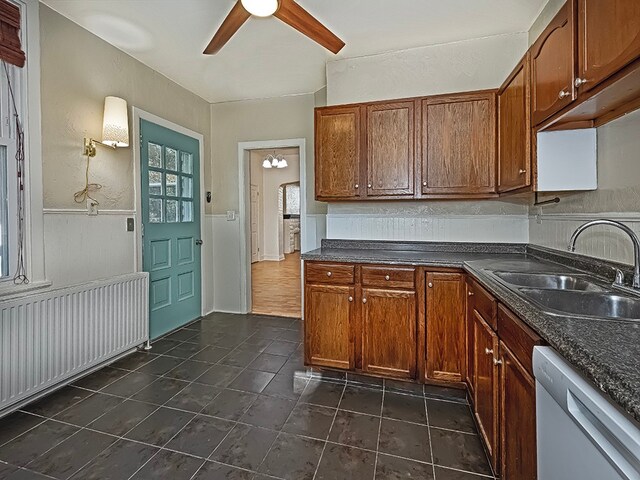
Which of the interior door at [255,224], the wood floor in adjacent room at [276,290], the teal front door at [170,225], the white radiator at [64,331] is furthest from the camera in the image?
the interior door at [255,224]

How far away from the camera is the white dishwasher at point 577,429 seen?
60 centimetres

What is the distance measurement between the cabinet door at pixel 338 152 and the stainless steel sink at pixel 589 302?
160 cm

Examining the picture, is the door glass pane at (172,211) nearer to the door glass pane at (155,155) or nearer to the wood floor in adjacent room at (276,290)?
the door glass pane at (155,155)

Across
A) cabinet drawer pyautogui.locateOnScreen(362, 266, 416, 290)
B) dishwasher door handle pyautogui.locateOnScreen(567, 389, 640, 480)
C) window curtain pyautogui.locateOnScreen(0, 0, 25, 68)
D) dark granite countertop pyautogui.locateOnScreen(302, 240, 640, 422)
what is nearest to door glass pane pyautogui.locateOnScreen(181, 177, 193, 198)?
window curtain pyautogui.locateOnScreen(0, 0, 25, 68)

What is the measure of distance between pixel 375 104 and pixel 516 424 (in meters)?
2.30

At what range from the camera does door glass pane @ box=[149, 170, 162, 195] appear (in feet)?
10.8

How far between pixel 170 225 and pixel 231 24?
2.17 m

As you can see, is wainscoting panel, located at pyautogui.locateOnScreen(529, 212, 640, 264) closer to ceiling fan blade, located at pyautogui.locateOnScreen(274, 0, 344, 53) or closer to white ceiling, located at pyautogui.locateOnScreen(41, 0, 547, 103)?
white ceiling, located at pyautogui.locateOnScreen(41, 0, 547, 103)

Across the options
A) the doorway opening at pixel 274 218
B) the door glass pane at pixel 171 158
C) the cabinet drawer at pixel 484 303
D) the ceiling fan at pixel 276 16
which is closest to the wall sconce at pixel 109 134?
the door glass pane at pixel 171 158

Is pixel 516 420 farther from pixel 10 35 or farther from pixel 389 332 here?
pixel 10 35

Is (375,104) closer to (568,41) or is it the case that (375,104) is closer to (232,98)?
(568,41)

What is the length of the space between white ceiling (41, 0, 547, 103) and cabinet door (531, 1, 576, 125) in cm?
86

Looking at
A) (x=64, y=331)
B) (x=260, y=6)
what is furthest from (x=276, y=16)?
(x=64, y=331)

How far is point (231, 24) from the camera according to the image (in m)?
1.98
